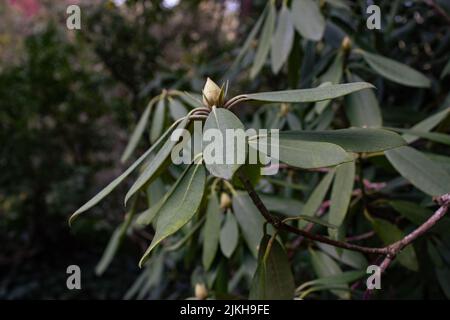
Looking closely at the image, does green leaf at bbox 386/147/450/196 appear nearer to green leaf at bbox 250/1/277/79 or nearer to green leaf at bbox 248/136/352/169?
green leaf at bbox 248/136/352/169

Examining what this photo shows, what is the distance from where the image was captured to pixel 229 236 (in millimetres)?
910

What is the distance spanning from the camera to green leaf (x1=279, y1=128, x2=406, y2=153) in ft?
1.79

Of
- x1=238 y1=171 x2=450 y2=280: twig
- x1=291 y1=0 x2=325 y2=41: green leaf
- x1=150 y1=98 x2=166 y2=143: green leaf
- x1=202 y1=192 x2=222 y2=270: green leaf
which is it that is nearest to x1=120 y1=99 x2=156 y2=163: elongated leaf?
x1=150 y1=98 x2=166 y2=143: green leaf

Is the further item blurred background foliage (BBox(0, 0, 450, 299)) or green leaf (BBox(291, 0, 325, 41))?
blurred background foliage (BBox(0, 0, 450, 299))

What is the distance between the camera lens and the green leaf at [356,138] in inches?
21.5

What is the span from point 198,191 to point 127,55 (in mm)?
2162

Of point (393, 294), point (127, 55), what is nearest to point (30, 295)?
point (127, 55)

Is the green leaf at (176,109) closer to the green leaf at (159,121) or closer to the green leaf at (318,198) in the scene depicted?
the green leaf at (159,121)

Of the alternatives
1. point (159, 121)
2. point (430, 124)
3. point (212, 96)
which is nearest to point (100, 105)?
point (159, 121)

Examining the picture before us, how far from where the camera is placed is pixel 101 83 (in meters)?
2.67

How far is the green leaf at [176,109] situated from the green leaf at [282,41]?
21cm

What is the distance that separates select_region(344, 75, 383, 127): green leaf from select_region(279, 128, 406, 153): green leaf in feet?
1.16

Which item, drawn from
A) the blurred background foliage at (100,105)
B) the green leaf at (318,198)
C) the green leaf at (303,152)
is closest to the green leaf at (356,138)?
the green leaf at (303,152)
